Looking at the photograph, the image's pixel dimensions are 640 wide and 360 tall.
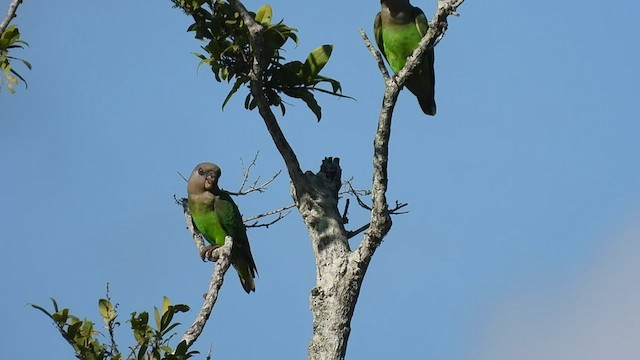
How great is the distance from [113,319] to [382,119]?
2028mm

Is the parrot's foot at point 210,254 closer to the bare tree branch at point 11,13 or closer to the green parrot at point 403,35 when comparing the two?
the green parrot at point 403,35

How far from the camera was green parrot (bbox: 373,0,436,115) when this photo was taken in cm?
820

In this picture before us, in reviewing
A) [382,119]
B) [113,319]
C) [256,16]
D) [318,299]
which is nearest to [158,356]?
[113,319]

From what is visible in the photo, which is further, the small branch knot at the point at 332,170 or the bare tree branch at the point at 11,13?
the small branch knot at the point at 332,170

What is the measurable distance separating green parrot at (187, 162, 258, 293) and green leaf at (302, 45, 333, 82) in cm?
209

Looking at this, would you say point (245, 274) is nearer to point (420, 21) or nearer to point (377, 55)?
point (420, 21)

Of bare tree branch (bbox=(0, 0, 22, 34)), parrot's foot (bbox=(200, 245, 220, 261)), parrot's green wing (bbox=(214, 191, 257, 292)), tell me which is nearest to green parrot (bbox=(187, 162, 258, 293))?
parrot's green wing (bbox=(214, 191, 257, 292))

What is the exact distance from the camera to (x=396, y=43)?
8.25 metres

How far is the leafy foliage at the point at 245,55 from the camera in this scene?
6.60 meters

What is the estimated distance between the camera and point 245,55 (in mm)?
6695

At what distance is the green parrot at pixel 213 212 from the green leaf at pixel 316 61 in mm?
2093

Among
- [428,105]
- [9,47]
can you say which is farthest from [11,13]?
[428,105]

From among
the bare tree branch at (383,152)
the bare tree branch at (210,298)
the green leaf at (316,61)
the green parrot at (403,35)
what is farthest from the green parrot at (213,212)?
the bare tree branch at (383,152)

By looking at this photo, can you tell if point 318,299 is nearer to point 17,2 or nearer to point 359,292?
point 359,292
